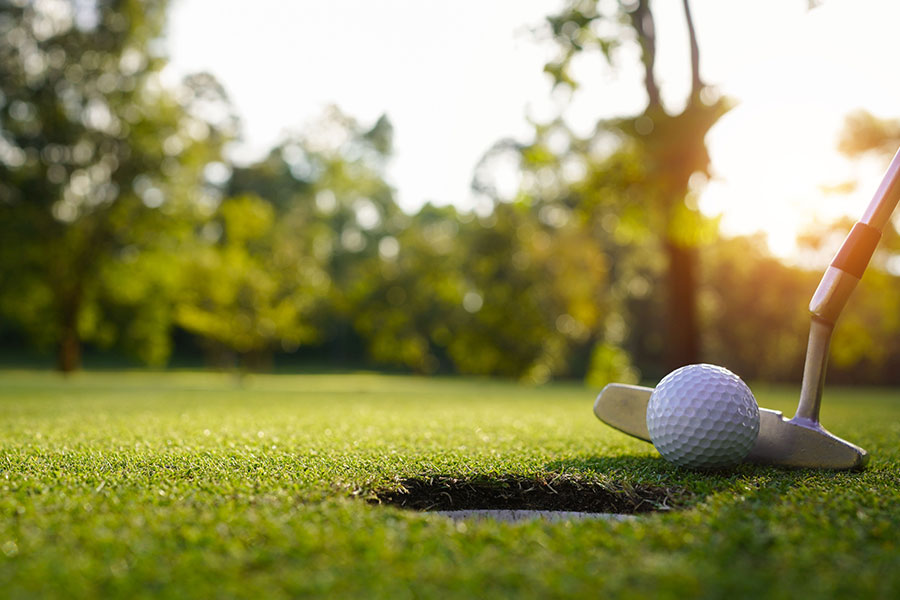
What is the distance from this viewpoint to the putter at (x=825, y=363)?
317 cm

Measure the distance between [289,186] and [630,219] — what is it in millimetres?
32063

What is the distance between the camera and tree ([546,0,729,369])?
8.05m

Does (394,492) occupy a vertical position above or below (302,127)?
below

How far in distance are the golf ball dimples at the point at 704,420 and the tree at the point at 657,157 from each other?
212 inches

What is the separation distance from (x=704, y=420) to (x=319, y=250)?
92.8 ft

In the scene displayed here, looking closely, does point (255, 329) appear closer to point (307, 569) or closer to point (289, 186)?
point (307, 569)

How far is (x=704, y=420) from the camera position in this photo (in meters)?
3.10

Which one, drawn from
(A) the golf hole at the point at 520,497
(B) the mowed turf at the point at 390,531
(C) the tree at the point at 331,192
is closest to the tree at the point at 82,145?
(C) the tree at the point at 331,192

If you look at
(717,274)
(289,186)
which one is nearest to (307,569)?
(717,274)

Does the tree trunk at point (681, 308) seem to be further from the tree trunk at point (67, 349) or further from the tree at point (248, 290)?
the tree trunk at point (67, 349)

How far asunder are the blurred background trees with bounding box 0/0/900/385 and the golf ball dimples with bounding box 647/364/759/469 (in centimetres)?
571

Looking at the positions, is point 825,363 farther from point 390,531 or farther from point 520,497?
point 390,531

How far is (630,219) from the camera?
10664mm

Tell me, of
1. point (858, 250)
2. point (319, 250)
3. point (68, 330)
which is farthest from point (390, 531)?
point (319, 250)
